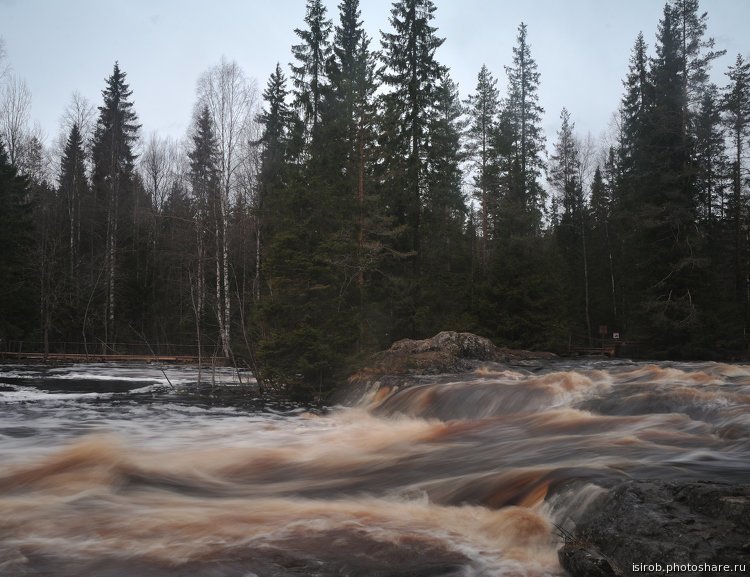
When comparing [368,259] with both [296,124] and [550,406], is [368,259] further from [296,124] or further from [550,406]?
[296,124]

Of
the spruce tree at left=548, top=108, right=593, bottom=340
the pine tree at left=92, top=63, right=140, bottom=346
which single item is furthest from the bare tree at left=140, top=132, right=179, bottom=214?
the spruce tree at left=548, top=108, right=593, bottom=340

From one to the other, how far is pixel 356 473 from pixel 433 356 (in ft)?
29.8

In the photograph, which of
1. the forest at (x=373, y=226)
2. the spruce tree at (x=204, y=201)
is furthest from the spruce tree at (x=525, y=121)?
the spruce tree at (x=204, y=201)

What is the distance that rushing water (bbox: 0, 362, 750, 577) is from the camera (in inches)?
183

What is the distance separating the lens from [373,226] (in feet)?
67.2

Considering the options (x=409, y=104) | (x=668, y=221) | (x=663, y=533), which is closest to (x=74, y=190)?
(x=409, y=104)

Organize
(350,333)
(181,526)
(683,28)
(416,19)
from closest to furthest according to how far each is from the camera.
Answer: (181,526), (350,333), (416,19), (683,28)

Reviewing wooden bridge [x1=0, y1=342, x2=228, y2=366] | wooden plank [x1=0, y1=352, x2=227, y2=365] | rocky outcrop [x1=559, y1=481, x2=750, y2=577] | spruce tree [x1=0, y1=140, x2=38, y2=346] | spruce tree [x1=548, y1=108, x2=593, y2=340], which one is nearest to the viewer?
rocky outcrop [x1=559, y1=481, x2=750, y2=577]

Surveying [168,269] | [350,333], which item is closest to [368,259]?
[350,333]

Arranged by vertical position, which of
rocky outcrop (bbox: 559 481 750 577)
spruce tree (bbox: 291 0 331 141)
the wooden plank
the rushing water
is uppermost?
spruce tree (bbox: 291 0 331 141)

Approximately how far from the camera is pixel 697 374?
12.8 meters

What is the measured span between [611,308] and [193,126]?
103ft

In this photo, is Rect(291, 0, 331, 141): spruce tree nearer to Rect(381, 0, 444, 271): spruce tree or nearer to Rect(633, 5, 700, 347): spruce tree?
Rect(381, 0, 444, 271): spruce tree

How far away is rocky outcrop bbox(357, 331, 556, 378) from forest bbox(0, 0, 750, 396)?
82 cm
